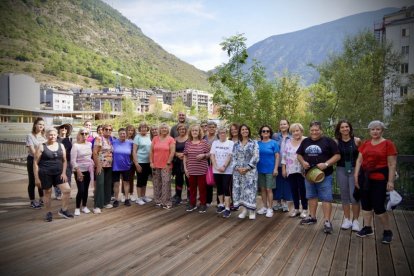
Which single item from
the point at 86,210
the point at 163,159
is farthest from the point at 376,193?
the point at 86,210

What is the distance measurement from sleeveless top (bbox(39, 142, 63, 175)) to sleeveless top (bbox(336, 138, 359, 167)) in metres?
4.37

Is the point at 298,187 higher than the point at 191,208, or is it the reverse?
the point at 298,187

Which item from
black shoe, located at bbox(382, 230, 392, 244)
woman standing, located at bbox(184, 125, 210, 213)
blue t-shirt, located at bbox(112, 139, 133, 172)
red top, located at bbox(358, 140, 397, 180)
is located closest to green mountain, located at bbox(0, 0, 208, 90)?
blue t-shirt, located at bbox(112, 139, 133, 172)

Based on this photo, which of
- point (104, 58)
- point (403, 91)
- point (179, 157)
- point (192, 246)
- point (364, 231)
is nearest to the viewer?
point (192, 246)

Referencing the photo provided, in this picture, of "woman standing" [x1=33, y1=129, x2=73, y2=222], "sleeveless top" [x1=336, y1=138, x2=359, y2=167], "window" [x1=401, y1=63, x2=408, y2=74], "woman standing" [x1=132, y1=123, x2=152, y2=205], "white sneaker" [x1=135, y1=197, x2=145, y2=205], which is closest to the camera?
"sleeveless top" [x1=336, y1=138, x2=359, y2=167]

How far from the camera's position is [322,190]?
4.13 meters

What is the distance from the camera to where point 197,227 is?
4.35 m

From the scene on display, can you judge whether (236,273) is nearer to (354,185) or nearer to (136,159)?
(354,185)

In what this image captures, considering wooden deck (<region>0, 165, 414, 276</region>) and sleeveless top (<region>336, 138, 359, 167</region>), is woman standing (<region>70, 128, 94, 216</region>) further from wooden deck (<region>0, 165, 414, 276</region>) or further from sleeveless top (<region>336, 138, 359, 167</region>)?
sleeveless top (<region>336, 138, 359, 167</region>)

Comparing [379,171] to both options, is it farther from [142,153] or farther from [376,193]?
[142,153]

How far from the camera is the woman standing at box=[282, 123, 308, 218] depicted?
15.2ft

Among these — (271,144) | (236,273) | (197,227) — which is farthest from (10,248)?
(271,144)

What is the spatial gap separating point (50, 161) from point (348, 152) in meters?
4.57

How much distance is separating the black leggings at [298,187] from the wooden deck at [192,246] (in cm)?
35
